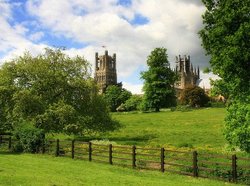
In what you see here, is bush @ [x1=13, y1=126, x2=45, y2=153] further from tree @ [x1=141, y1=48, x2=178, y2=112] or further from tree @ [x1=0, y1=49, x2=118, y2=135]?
tree @ [x1=141, y1=48, x2=178, y2=112]

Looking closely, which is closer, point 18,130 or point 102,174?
point 102,174

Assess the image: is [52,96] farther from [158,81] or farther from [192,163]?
[158,81]

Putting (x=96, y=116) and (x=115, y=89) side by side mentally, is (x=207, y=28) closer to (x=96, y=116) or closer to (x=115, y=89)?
(x=96, y=116)

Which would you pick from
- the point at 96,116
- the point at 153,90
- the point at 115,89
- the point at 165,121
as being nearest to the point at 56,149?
the point at 96,116

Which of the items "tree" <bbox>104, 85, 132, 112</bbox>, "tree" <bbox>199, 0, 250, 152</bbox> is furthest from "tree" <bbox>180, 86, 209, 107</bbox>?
"tree" <bbox>199, 0, 250, 152</bbox>

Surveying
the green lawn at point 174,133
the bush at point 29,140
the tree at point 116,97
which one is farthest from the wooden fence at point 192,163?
the tree at point 116,97

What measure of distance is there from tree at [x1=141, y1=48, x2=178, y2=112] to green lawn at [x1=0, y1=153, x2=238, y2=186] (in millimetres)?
60016

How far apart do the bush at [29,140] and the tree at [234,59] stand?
15586 mm

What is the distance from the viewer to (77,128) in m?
38.0

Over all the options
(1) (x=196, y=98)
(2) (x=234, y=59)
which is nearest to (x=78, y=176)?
(2) (x=234, y=59)

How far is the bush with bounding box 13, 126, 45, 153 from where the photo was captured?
3153 centimetres

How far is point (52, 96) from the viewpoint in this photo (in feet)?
134

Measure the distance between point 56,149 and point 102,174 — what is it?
1007cm

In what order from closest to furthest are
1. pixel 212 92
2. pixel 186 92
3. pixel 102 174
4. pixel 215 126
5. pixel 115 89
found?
1. pixel 102 174
2. pixel 212 92
3. pixel 215 126
4. pixel 186 92
5. pixel 115 89
